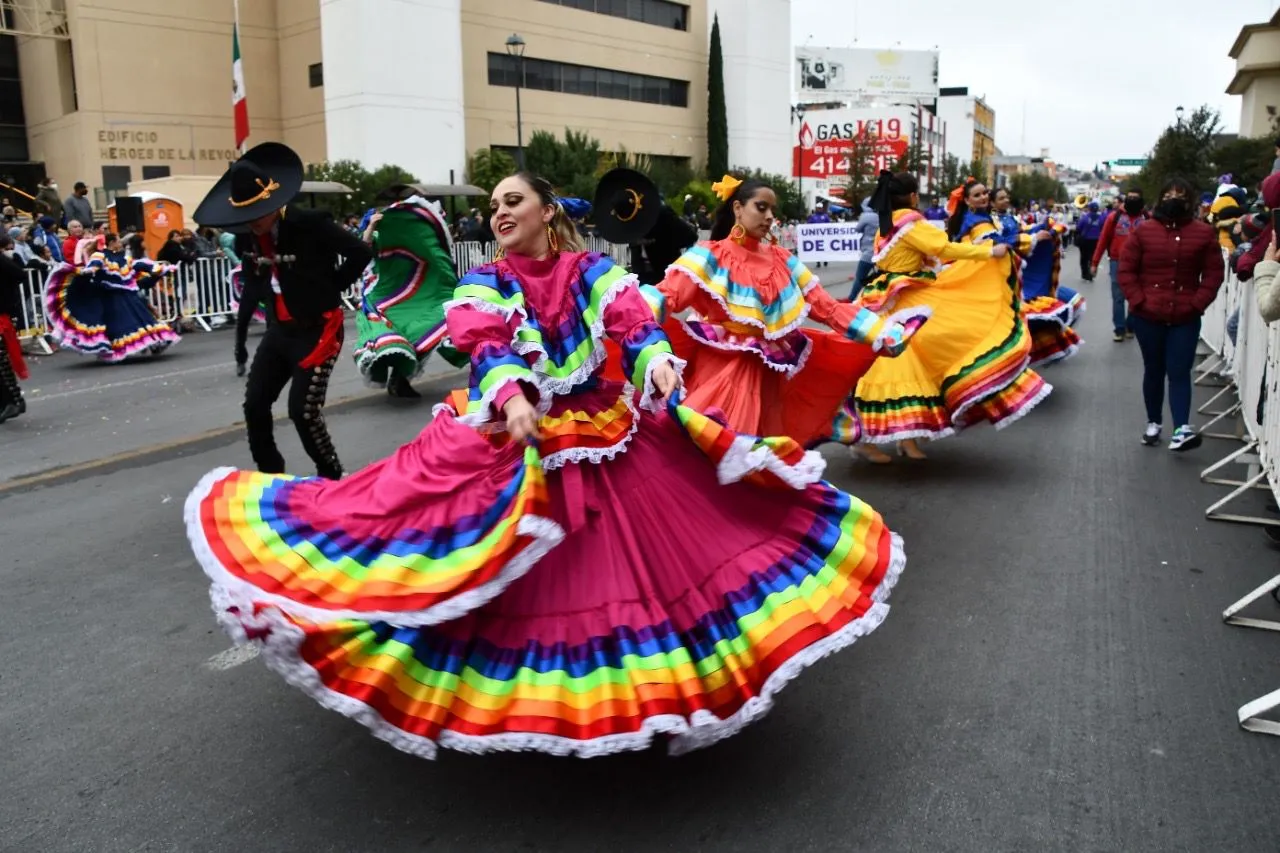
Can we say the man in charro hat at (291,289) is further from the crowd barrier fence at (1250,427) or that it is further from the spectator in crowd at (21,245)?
the spectator in crowd at (21,245)

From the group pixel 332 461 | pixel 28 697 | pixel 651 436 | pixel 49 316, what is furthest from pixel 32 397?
pixel 651 436

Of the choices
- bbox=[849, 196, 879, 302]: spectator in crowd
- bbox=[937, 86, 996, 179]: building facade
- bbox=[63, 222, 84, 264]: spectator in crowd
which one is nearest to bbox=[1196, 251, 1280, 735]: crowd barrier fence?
bbox=[849, 196, 879, 302]: spectator in crowd

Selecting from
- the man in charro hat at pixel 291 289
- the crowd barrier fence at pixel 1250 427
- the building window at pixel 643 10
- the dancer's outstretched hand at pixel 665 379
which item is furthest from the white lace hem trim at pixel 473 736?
the building window at pixel 643 10

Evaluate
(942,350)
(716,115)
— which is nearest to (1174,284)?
(942,350)

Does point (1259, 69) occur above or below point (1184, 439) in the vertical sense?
above

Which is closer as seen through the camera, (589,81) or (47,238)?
(47,238)

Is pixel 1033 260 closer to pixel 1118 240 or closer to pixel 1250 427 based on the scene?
pixel 1118 240

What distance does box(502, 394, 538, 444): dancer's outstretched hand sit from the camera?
3123 millimetres

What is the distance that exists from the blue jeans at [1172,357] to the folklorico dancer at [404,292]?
5.58 m

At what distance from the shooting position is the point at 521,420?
3135 mm

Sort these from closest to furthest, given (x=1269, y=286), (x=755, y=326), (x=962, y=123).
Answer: (x=1269, y=286) → (x=755, y=326) → (x=962, y=123)

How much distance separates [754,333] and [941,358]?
7.30ft

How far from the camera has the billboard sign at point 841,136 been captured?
72438 millimetres

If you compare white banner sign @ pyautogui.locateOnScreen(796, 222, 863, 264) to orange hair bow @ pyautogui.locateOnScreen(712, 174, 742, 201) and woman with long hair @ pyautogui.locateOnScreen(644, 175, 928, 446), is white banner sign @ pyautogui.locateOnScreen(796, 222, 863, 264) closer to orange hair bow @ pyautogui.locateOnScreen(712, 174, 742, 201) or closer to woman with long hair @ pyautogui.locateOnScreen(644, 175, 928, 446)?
orange hair bow @ pyautogui.locateOnScreen(712, 174, 742, 201)
